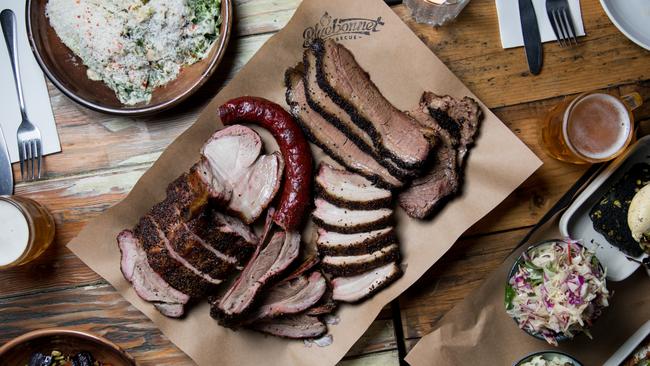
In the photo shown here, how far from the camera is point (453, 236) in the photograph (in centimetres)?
332

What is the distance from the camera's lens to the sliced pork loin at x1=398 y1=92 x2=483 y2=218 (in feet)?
10.8

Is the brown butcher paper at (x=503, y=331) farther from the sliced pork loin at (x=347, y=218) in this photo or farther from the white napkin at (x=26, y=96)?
the white napkin at (x=26, y=96)

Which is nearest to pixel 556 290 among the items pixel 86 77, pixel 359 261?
pixel 359 261

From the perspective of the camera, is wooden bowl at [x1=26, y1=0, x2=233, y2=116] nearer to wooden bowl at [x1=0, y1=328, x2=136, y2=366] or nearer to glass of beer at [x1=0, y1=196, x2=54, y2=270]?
glass of beer at [x1=0, y1=196, x2=54, y2=270]

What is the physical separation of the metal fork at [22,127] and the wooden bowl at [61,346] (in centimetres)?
92

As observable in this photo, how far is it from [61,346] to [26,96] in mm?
1430

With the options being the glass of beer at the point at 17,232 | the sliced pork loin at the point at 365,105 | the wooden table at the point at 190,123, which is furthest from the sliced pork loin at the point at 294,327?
the glass of beer at the point at 17,232

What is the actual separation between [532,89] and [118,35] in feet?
7.84

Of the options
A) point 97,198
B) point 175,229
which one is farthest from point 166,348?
point 97,198

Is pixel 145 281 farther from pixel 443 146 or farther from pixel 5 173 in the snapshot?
pixel 443 146

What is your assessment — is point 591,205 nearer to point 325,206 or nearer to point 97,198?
point 325,206

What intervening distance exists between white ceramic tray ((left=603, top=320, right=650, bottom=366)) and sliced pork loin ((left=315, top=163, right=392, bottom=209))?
61.3 inches

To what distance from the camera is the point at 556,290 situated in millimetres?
3068

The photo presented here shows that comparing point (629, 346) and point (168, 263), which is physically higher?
point (168, 263)
